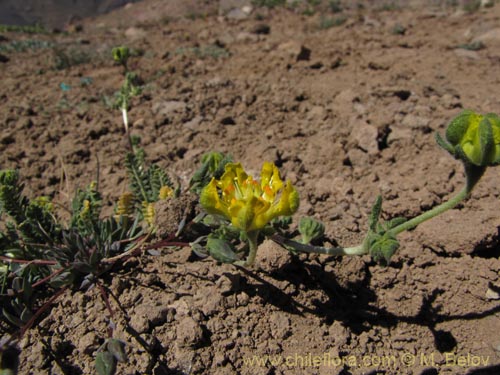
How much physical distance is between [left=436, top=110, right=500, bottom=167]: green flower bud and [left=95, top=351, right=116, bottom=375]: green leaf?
5.12ft

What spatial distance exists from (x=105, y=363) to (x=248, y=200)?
2.79 ft

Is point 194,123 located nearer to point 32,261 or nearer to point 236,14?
point 32,261

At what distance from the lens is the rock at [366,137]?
9.91 feet

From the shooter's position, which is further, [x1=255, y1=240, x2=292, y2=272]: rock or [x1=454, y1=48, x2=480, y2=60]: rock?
[x1=454, y1=48, x2=480, y2=60]: rock

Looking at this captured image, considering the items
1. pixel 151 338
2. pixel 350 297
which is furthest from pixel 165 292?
pixel 350 297

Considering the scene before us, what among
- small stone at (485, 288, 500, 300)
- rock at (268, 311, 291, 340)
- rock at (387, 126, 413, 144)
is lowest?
small stone at (485, 288, 500, 300)

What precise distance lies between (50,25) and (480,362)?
13684 millimetres

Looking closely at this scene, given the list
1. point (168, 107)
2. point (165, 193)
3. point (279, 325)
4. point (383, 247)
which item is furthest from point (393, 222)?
point (168, 107)

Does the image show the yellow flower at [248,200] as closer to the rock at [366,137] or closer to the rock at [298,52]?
the rock at [366,137]

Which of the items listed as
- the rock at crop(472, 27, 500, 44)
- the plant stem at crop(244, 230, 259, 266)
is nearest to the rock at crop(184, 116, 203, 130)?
the plant stem at crop(244, 230, 259, 266)

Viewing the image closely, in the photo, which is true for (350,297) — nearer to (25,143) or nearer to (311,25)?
(25,143)

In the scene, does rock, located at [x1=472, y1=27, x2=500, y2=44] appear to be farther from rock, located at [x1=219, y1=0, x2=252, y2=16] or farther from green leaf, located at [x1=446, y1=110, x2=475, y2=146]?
rock, located at [x1=219, y1=0, x2=252, y2=16]

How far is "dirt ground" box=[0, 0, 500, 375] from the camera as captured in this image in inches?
77.0

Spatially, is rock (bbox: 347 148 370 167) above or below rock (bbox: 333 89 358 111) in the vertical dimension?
below
